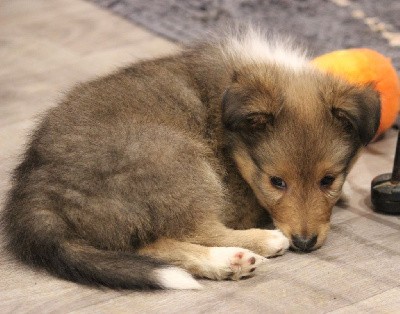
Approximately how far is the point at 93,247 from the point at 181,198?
40 centimetres

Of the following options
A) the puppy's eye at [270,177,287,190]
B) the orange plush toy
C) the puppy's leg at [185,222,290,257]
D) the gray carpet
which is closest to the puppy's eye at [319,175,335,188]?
the puppy's eye at [270,177,287,190]

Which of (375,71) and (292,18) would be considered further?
(292,18)

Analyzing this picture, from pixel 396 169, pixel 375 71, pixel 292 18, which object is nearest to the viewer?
pixel 396 169

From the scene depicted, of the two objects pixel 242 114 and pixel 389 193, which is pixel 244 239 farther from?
pixel 389 193

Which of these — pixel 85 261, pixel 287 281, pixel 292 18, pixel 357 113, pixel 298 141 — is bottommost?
pixel 292 18

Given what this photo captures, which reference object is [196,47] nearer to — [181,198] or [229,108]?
[229,108]

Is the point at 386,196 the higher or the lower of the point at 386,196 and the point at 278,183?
the lower

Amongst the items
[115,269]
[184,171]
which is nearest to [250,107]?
[184,171]

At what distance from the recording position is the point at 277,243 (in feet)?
11.1

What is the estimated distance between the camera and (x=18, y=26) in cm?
703

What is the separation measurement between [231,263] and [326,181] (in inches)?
21.9

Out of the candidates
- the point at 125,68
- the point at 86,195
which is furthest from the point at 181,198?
the point at 125,68

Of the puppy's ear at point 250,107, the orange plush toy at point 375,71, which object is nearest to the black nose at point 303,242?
the puppy's ear at point 250,107

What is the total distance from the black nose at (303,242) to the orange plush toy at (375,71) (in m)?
1.29
